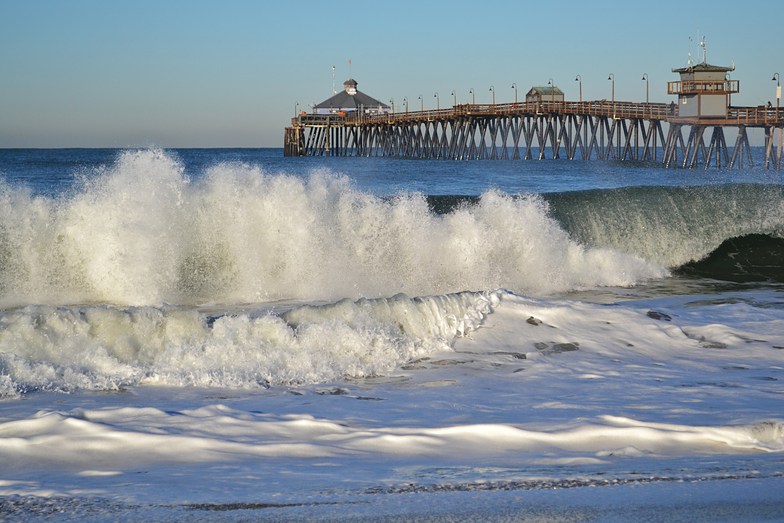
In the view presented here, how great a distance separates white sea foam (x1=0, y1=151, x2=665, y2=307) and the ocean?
0.04 meters

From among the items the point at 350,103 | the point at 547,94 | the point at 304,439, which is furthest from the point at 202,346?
the point at 350,103

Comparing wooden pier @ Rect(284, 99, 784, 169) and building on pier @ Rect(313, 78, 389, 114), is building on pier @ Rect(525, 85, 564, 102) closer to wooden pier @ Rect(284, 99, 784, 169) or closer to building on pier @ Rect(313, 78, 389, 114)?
wooden pier @ Rect(284, 99, 784, 169)

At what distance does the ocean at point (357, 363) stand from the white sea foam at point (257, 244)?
4cm

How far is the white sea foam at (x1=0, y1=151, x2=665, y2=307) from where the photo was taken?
1124 cm

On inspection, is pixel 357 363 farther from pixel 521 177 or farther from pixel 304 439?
pixel 521 177

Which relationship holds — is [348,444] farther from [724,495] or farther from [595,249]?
[595,249]

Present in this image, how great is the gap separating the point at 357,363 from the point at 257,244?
590 centimetres

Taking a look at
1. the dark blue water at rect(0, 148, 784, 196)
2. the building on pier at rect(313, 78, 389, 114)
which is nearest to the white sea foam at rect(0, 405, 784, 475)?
the dark blue water at rect(0, 148, 784, 196)

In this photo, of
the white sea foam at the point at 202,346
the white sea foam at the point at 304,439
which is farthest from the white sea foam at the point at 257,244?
the white sea foam at the point at 304,439

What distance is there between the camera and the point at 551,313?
808 cm

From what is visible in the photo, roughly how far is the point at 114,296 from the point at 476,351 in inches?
218

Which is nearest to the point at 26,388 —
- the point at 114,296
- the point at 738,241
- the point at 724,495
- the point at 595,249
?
the point at 724,495

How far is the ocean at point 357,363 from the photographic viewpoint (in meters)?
3.86

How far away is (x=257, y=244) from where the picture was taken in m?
12.3
